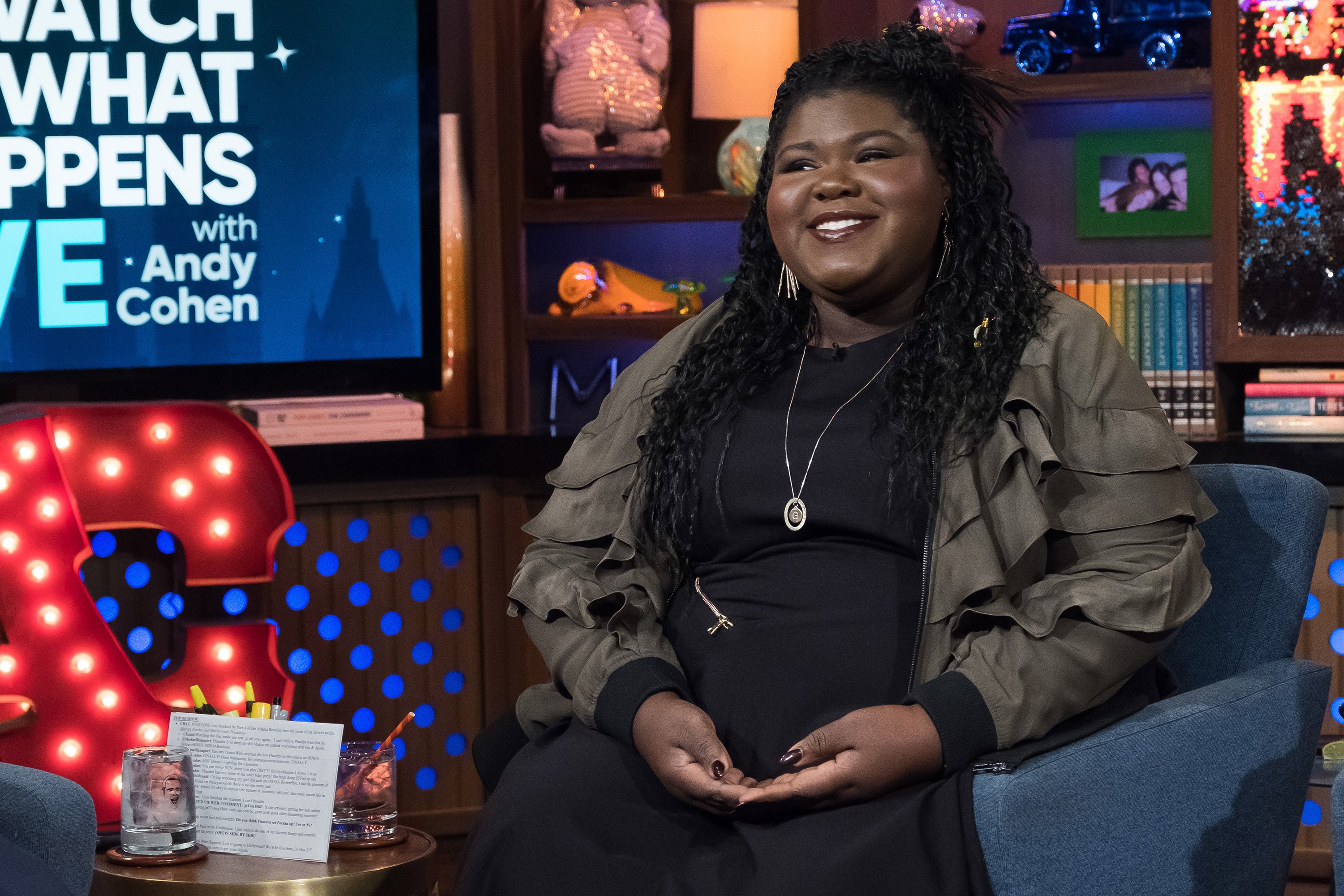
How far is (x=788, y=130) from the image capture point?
6.07 ft

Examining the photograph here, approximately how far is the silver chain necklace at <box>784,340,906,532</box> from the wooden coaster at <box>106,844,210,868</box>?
820 mm

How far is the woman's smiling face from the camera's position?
1.78 metres

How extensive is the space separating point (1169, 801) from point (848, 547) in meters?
0.44

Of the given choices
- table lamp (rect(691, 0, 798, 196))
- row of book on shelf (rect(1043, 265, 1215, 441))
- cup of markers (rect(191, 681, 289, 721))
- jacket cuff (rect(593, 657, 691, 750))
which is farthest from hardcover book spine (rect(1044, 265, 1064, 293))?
cup of markers (rect(191, 681, 289, 721))

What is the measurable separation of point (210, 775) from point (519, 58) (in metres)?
1.77

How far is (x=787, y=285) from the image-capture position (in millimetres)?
1977

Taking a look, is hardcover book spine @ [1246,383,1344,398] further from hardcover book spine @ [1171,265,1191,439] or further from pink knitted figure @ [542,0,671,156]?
pink knitted figure @ [542,0,671,156]

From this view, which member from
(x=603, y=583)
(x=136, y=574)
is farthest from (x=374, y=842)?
(x=136, y=574)

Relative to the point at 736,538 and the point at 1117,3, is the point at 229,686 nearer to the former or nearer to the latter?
the point at 736,538

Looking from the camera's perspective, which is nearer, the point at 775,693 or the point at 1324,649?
the point at 775,693

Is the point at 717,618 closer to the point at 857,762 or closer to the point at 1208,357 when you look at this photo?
the point at 857,762

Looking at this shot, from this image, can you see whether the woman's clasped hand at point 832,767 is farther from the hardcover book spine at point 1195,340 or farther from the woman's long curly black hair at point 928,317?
the hardcover book spine at point 1195,340

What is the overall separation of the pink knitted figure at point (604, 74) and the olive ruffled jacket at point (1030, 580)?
1.46m

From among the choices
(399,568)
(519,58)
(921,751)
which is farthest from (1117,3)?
(921,751)
